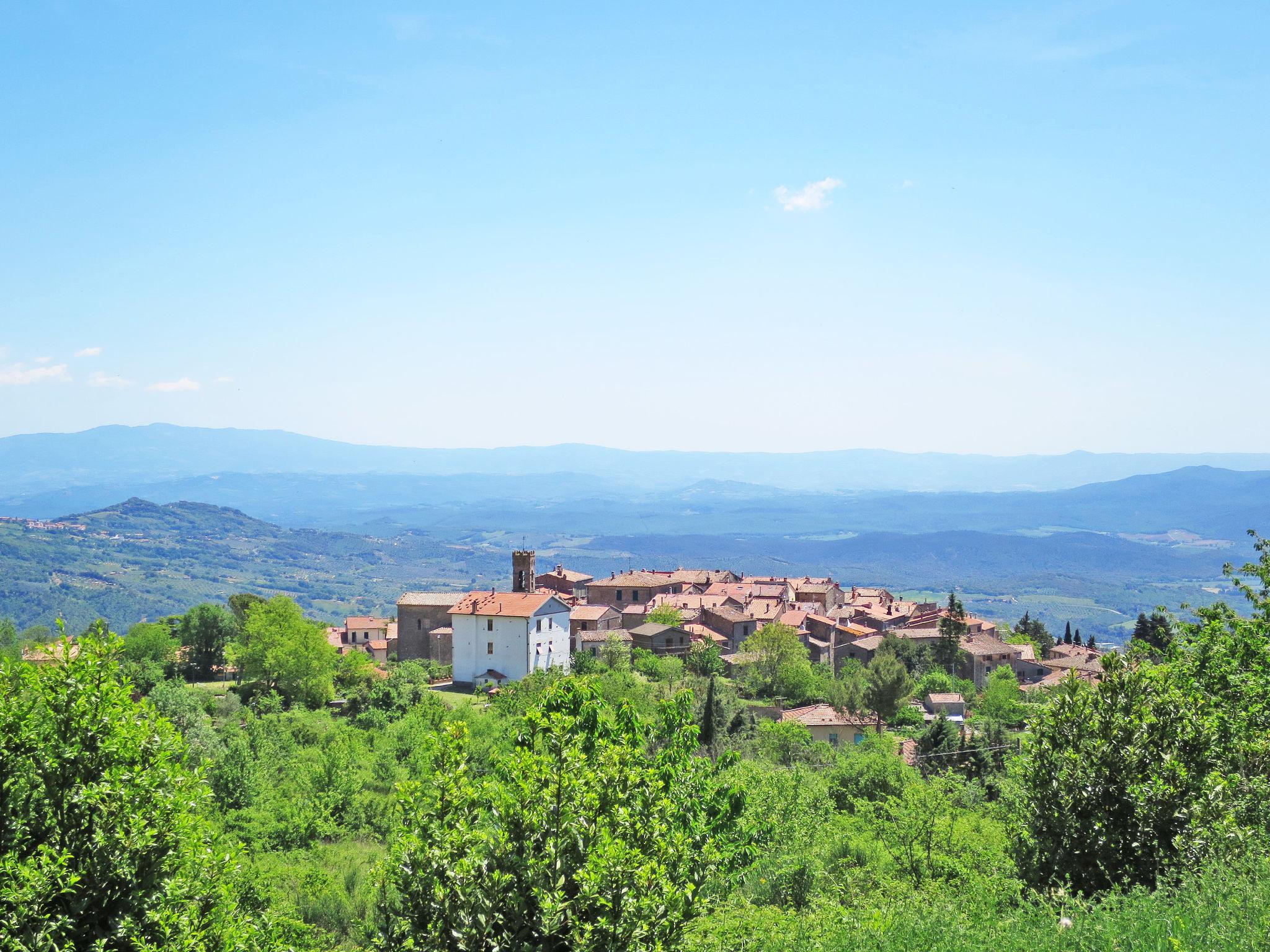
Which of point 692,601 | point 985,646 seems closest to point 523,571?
point 692,601

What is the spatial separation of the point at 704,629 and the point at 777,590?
2056 cm

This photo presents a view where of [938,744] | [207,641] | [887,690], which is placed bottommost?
[938,744]

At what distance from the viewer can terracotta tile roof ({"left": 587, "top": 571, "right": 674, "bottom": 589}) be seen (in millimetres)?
91688

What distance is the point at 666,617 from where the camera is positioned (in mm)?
74812

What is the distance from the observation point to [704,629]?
75.1m

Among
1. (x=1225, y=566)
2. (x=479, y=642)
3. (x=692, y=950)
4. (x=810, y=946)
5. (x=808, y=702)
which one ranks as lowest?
(x=808, y=702)

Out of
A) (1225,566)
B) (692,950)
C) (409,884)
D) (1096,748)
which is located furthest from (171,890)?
(1225,566)

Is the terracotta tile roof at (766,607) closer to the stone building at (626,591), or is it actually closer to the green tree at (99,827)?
the stone building at (626,591)

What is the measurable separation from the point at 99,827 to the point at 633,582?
8310 centimetres

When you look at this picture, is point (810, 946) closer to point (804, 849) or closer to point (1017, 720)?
point (804, 849)

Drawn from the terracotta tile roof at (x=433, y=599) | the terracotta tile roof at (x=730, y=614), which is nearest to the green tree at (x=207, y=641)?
the terracotta tile roof at (x=433, y=599)

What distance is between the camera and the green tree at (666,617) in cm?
7438

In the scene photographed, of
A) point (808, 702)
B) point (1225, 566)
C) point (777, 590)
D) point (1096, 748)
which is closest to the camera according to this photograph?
point (1096, 748)

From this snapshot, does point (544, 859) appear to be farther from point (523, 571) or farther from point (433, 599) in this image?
point (433, 599)
